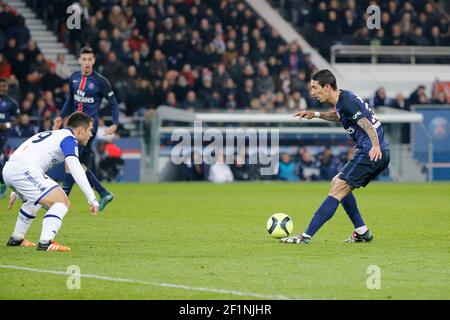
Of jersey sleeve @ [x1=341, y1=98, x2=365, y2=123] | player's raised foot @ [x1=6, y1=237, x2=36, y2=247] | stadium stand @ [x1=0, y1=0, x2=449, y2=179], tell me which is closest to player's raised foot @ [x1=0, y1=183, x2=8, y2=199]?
stadium stand @ [x1=0, y1=0, x2=449, y2=179]

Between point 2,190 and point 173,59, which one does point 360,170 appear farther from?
point 173,59

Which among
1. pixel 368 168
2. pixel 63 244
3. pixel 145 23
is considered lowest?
pixel 63 244

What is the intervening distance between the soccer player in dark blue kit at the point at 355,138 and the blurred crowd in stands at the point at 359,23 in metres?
22.5

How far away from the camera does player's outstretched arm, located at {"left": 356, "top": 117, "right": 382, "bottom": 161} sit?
11.9 meters

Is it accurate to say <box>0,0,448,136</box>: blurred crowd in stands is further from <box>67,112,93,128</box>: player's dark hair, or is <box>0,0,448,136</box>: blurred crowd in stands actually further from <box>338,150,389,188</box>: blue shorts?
<box>338,150,389,188</box>: blue shorts

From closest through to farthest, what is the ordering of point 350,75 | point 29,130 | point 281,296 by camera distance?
point 281,296 < point 29,130 < point 350,75

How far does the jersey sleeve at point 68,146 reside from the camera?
11.3 m

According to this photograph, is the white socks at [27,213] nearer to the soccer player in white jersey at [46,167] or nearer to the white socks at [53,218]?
the soccer player in white jersey at [46,167]

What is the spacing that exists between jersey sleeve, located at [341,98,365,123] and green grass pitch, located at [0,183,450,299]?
1459 mm

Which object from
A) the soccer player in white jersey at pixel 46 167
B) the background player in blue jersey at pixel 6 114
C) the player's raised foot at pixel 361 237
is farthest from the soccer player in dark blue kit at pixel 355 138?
the background player in blue jersey at pixel 6 114
